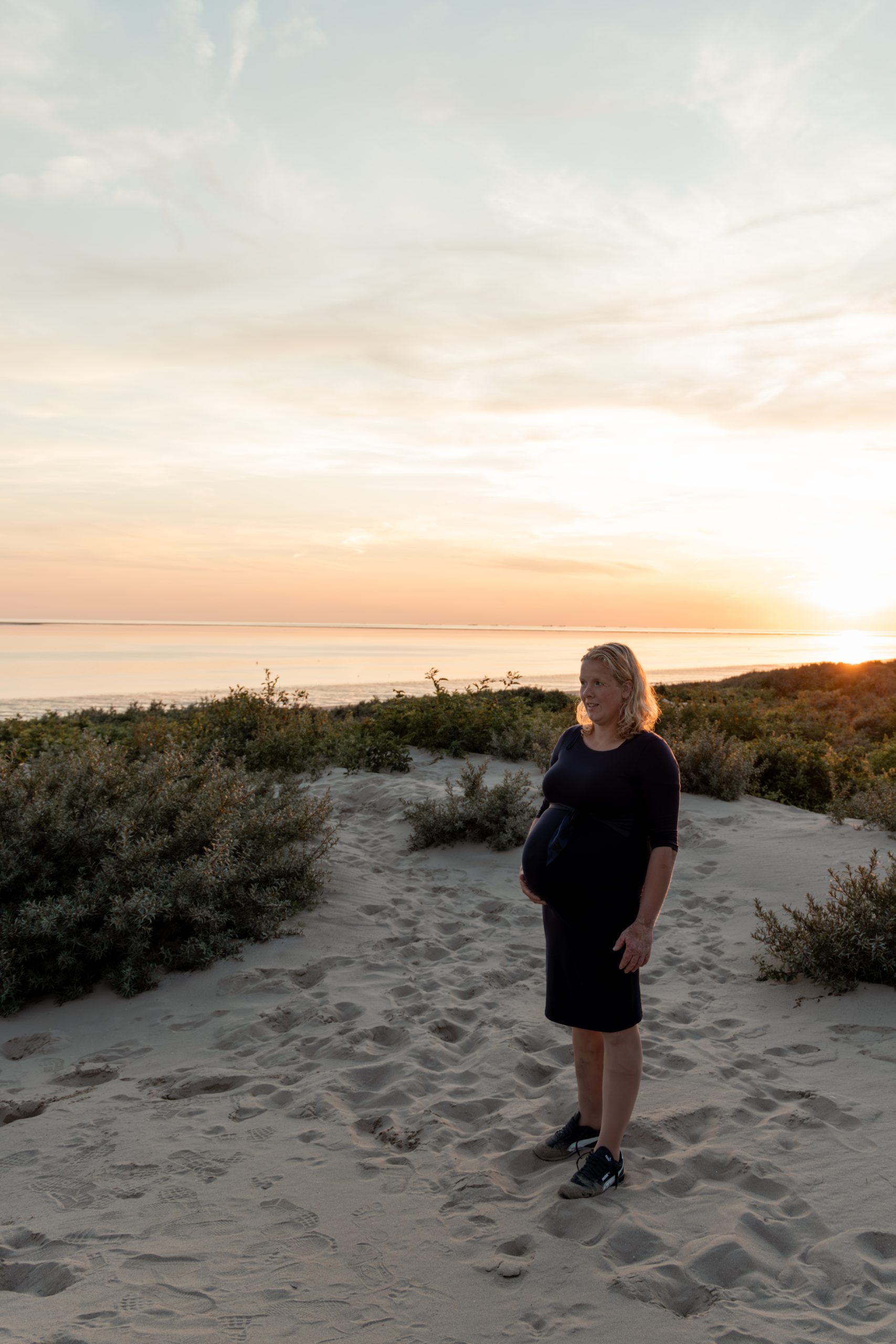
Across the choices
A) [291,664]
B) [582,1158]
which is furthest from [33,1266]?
[291,664]

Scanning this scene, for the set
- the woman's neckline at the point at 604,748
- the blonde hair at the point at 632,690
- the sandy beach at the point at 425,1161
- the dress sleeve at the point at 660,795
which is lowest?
the sandy beach at the point at 425,1161

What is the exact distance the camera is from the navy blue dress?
3.22m

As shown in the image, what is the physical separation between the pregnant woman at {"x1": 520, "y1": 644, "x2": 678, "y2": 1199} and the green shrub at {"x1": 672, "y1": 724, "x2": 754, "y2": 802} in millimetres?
7317

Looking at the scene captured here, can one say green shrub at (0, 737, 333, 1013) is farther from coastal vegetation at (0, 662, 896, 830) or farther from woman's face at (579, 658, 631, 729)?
woman's face at (579, 658, 631, 729)

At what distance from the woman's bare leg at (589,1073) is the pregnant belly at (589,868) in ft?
2.01

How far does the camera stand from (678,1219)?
3.10m

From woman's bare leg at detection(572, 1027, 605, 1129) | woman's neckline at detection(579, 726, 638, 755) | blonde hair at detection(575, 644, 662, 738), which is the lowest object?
woman's bare leg at detection(572, 1027, 605, 1129)

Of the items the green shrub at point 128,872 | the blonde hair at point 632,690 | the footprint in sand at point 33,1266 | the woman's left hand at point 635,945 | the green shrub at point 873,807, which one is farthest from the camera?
the green shrub at point 873,807

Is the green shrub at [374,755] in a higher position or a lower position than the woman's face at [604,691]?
lower

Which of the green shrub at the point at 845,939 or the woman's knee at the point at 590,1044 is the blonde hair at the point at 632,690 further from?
the green shrub at the point at 845,939

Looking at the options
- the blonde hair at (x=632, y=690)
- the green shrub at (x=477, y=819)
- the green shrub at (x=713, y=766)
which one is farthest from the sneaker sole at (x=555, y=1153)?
the green shrub at (x=713, y=766)

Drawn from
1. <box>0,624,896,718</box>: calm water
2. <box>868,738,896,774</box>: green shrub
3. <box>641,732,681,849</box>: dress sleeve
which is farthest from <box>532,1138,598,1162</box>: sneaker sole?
<box>0,624,896,718</box>: calm water

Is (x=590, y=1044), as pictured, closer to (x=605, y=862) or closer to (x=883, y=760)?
(x=605, y=862)

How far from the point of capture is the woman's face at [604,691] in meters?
3.28
